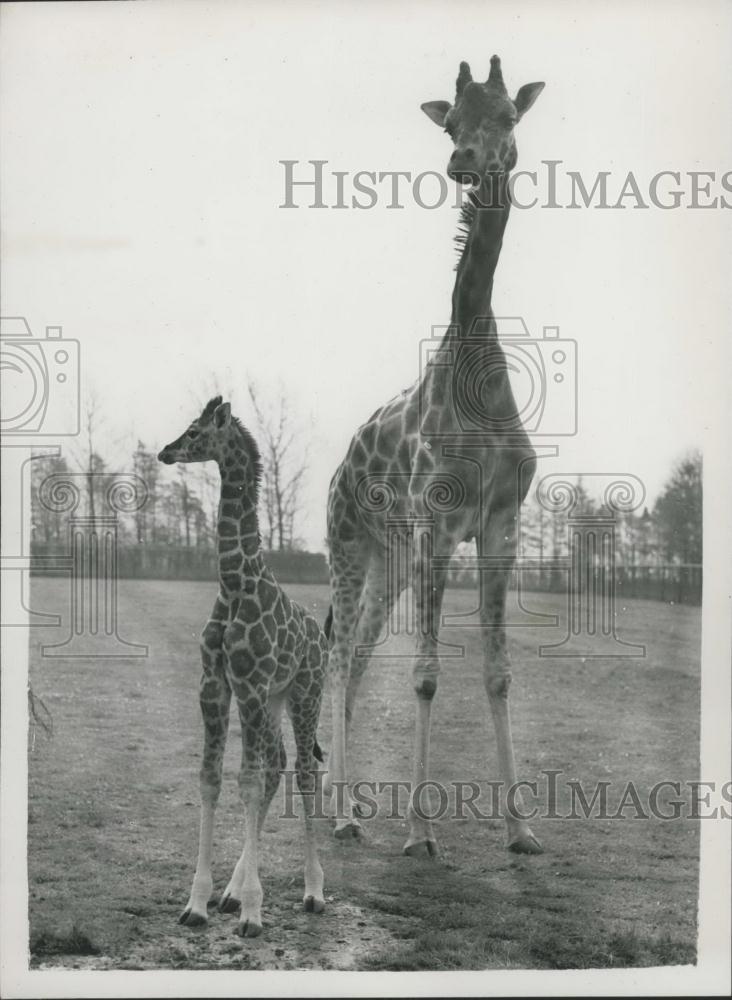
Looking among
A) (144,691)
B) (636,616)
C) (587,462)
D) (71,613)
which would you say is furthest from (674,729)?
(71,613)

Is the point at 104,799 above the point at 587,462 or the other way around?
the other way around

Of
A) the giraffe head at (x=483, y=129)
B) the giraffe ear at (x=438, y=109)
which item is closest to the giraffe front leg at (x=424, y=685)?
the giraffe head at (x=483, y=129)

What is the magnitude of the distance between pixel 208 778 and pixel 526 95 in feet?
8.87

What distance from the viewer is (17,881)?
15.3 feet

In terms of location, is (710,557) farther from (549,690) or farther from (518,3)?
(518,3)

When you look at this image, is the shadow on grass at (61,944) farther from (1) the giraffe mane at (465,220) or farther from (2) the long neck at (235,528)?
(1) the giraffe mane at (465,220)

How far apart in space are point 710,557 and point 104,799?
257cm

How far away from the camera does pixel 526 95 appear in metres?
4.67

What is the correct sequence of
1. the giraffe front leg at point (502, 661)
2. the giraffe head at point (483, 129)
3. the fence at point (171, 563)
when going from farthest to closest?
the fence at point (171, 563) < the giraffe front leg at point (502, 661) < the giraffe head at point (483, 129)

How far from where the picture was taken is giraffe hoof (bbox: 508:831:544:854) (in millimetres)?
4645

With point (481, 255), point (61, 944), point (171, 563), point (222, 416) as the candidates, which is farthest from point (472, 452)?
point (61, 944)

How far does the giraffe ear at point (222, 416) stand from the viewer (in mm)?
4176

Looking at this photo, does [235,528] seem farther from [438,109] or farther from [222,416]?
[438,109]

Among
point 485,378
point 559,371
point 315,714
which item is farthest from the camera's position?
point 559,371
